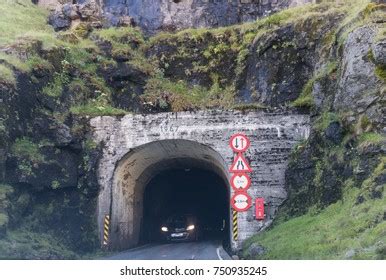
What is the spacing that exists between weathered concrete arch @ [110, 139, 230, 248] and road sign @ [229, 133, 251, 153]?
38.4 inches

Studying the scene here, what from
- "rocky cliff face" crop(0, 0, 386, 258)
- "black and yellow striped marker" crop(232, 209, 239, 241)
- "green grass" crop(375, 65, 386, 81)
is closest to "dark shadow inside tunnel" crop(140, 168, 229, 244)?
"rocky cliff face" crop(0, 0, 386, 258)

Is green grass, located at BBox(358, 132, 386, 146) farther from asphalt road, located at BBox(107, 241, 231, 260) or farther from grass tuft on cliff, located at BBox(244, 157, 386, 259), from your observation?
asphalt road, located at BBox(107, 241, 231, 260)

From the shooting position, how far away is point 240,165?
1908 centimetres

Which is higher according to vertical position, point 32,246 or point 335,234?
point 32,246

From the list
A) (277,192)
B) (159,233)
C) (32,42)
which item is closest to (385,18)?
(277,192)

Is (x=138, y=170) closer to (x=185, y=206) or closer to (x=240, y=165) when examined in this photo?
(x=240, y=165)

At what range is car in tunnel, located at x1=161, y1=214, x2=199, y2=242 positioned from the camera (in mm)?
26797

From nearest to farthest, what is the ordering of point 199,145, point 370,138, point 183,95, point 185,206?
point 370,138, point 199,145, point 183,95, point 185,206

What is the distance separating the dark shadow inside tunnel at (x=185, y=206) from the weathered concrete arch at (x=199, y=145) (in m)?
5.00

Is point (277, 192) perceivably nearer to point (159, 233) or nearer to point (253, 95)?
point (253, 95)

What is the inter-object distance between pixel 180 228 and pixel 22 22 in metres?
14.9

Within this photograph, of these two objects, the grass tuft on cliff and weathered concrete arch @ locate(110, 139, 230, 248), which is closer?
the grass tuft on cliff

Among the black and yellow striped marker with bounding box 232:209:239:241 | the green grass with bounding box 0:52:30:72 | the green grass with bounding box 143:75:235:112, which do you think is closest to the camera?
the black and yellow striped marker with bounding box 232:209:239:241

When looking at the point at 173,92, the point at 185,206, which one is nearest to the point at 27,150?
the point at 173,92
